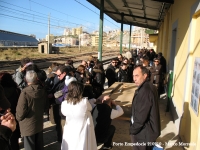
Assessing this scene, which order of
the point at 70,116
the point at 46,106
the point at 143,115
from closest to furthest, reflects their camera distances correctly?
the point at 143,115
the point at 70,116
the point at 46,106

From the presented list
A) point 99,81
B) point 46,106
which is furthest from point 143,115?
point 99,81

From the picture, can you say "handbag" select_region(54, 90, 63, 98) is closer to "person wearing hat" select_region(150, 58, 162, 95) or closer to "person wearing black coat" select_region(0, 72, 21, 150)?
"person wearing black coat" select_region(0, 72, 21, 150)

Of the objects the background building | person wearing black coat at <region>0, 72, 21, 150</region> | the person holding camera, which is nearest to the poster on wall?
the person holding camera

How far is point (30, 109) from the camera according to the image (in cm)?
307

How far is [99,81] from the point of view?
568 centimetres

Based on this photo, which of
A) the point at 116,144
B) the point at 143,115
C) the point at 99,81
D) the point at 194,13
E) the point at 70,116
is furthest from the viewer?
the point at 99,81

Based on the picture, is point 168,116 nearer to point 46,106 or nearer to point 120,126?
point 120,126

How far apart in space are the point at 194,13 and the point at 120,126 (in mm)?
2988

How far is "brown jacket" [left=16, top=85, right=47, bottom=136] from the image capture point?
9.73ft

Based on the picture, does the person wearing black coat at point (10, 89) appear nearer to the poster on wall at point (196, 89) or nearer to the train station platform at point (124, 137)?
the train station platform at point (124, 137)

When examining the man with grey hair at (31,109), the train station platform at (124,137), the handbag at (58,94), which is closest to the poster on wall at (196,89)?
the train station platform at (124,137)

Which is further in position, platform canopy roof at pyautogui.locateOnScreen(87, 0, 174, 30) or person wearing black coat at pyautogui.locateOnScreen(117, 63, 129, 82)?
platform canopy roof at pyautogui.locateOnScreen(87, 0, 174, 30)

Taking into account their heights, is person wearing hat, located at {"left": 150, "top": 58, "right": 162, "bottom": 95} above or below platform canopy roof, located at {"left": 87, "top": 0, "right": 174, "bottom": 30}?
below

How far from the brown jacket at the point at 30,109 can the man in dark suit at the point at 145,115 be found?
57.5 inches
